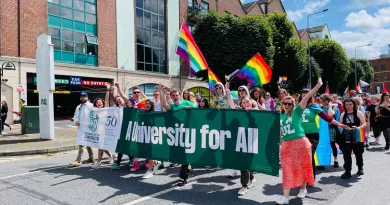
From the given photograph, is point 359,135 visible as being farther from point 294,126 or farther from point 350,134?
point 294,126

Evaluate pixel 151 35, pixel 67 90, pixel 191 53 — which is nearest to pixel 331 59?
pixel 151 35

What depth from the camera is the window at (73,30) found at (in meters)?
19.7

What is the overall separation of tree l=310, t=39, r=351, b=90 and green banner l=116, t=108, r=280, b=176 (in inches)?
1448

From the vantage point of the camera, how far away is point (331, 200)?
4.70 metres

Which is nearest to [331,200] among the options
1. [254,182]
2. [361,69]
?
[254,182]

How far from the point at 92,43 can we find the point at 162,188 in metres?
18.8

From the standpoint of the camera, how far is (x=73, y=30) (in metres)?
20.8

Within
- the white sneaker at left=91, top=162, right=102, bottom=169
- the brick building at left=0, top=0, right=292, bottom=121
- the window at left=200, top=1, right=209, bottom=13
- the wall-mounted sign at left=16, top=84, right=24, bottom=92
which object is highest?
the window at left=200, top=1, right=209, bottom=13

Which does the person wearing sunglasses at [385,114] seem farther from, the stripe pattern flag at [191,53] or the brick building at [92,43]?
the brick building at [92,43]

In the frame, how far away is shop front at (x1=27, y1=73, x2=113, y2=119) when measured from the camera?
62.1ft

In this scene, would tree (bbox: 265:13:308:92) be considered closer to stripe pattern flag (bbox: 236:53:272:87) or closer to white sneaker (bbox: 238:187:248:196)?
stripe pattern flag (bbox: 236:53:272:87)

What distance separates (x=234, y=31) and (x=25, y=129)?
1751cm

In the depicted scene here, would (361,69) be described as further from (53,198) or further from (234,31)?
(53,198)

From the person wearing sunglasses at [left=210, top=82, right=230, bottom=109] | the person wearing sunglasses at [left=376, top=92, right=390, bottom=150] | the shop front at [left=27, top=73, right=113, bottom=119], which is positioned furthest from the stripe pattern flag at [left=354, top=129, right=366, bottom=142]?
the shop front at [left=27, top=73, right=113, bottom=119]
